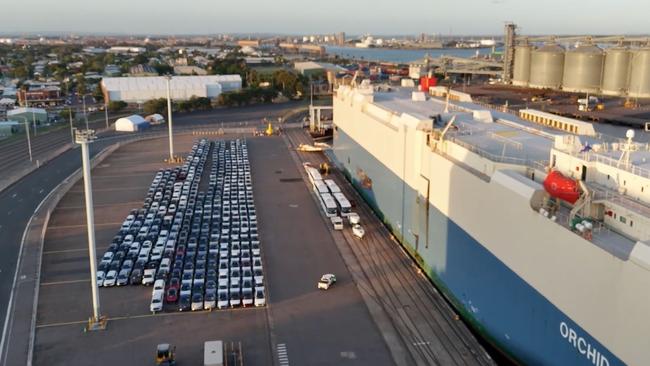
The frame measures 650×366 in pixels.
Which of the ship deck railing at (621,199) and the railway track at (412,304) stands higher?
the ship deck railing at (621,199)

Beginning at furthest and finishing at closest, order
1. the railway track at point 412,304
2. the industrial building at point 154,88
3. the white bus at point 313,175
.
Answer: the industrial building at point 154,88 → the white bus at point 313,175 → the railway track at point 412,304

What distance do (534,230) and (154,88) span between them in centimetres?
5694

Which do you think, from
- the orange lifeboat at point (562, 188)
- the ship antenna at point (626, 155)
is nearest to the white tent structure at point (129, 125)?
the orange lifeboat at point (562, 188)

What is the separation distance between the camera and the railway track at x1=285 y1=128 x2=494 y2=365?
13148 millimetres

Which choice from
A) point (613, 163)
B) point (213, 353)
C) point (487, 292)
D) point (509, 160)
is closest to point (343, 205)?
point (509, 160)

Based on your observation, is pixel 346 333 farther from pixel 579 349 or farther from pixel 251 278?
pixel 579 349

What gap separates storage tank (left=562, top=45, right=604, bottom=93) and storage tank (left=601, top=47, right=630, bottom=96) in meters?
0.98

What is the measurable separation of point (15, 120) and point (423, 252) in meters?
44.0

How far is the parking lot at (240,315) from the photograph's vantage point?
1321cm

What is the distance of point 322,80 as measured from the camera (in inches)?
3194

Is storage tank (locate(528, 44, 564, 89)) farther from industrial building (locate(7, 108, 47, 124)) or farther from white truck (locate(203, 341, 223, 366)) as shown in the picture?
industrial building (locate(7, 108, 47, 124))

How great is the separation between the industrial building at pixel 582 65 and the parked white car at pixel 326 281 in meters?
25.5

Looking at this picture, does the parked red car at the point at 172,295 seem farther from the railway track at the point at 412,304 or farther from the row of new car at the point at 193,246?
the railway track at the point at 412,304

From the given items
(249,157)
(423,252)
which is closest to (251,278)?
(423,252)
